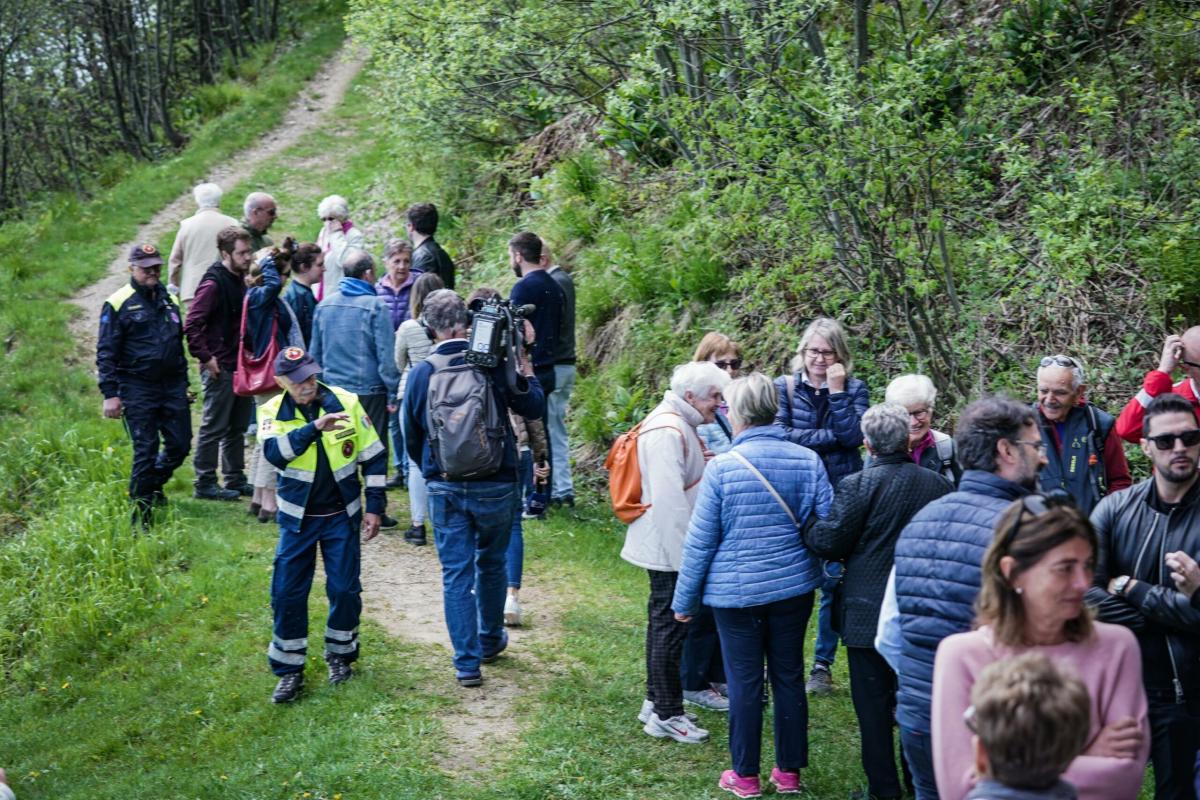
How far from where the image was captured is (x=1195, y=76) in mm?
9961

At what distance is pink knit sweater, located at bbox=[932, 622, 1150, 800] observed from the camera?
3441mm

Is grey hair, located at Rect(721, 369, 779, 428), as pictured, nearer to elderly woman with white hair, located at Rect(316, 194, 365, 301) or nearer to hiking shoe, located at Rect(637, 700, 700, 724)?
hiking shoe, located at Rect(637, 700, 700, 724)

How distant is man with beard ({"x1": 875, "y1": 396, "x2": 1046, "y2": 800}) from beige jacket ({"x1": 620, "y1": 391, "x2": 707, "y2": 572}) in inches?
72.6

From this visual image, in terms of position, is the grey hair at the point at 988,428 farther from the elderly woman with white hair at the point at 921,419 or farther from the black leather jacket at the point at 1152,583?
the elderly woman with white hair at the point at 921,419

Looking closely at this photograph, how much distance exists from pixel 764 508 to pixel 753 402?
1.57ft

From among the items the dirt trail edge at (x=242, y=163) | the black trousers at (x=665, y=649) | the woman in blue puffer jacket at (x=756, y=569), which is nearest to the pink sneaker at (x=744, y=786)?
the woman in blue puffer jacket at (x=756, y=569)

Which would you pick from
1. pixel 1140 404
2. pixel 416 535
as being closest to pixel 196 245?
pixel 416 535

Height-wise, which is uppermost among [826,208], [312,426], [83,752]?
[826,208]

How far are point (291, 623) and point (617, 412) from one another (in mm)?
4762

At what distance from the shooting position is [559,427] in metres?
9.97

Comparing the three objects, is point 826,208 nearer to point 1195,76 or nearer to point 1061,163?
point 1061,163

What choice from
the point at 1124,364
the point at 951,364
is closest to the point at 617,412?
the point at 951,364

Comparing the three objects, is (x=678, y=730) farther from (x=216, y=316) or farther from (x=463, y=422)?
(x=216, y=316)

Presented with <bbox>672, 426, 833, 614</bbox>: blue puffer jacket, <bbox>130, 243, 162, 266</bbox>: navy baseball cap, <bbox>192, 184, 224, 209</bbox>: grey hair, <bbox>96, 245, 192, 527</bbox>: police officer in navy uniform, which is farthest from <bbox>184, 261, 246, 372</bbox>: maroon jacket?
<bbox>672, 426, 833, 614</bbox>: blue puffer jacket
